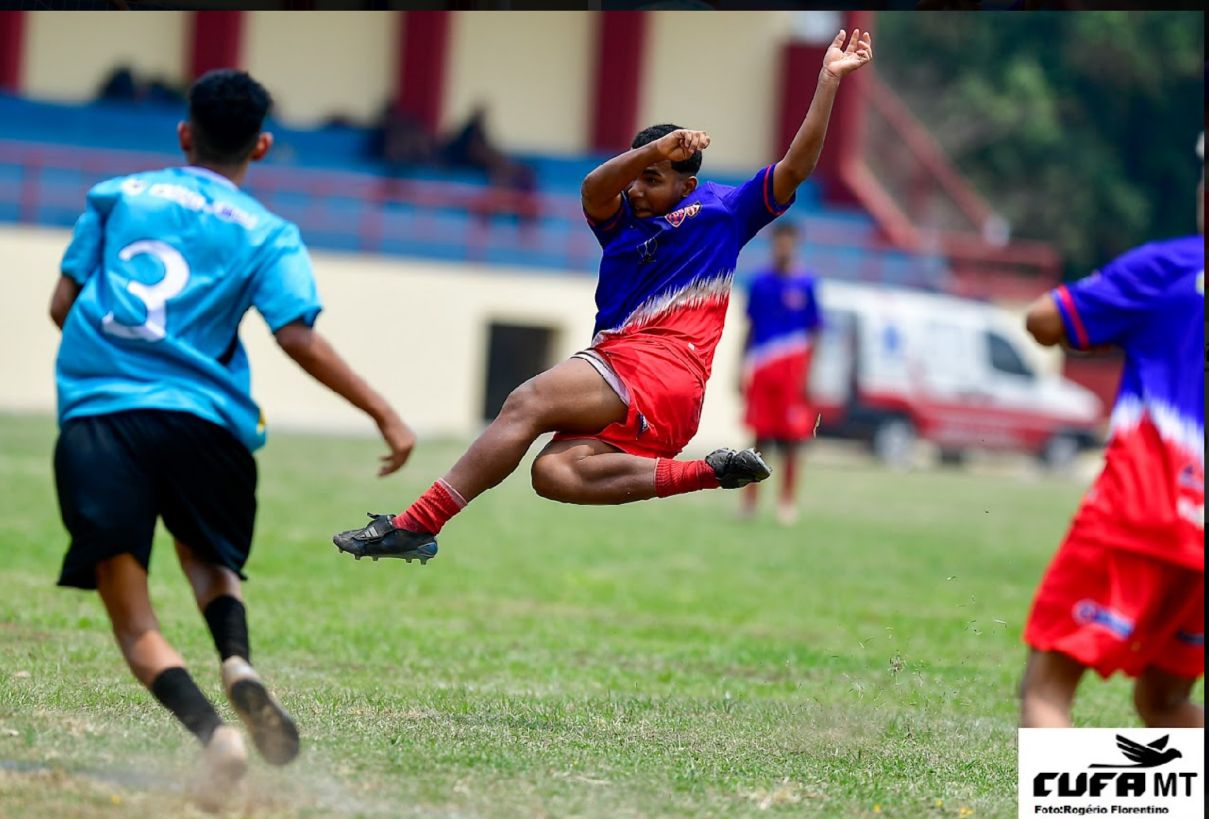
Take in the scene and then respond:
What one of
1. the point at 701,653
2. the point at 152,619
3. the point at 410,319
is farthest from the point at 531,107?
the point at 152,619

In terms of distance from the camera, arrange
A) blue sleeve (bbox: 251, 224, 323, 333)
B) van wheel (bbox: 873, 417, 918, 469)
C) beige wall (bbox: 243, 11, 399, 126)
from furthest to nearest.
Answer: beige wall (bbox: 243, 11, 399, 126), van wheel (bbox: 873, 417, 918, 469), blue sleeve (bbox: 251, 224, 323, 333)

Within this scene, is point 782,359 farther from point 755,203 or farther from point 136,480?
point 136,480

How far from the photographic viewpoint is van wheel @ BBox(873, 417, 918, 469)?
25.8 meters

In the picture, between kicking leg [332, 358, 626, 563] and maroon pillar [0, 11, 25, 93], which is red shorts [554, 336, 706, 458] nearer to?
kicking leg [332, 358, 626, 563]

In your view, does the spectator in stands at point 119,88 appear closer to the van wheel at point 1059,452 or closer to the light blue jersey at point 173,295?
the van wheel at point 1059,452

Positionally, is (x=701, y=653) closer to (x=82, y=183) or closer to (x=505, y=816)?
(x=505, y=816)

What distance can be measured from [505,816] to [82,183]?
74.9 ft

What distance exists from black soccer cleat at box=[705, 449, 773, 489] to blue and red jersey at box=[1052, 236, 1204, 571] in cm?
167

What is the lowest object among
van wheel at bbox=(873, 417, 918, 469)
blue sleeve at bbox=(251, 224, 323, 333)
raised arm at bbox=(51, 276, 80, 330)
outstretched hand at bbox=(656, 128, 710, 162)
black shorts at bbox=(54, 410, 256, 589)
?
van wheel at bbox=(873, 417, 918, 469)

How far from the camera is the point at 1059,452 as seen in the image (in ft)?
91.8

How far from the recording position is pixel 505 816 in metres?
4.80

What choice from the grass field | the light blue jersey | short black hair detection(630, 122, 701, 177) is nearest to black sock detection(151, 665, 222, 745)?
the grass field

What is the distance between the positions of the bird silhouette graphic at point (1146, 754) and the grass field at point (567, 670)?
0.45 m

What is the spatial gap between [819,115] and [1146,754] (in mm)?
2307
